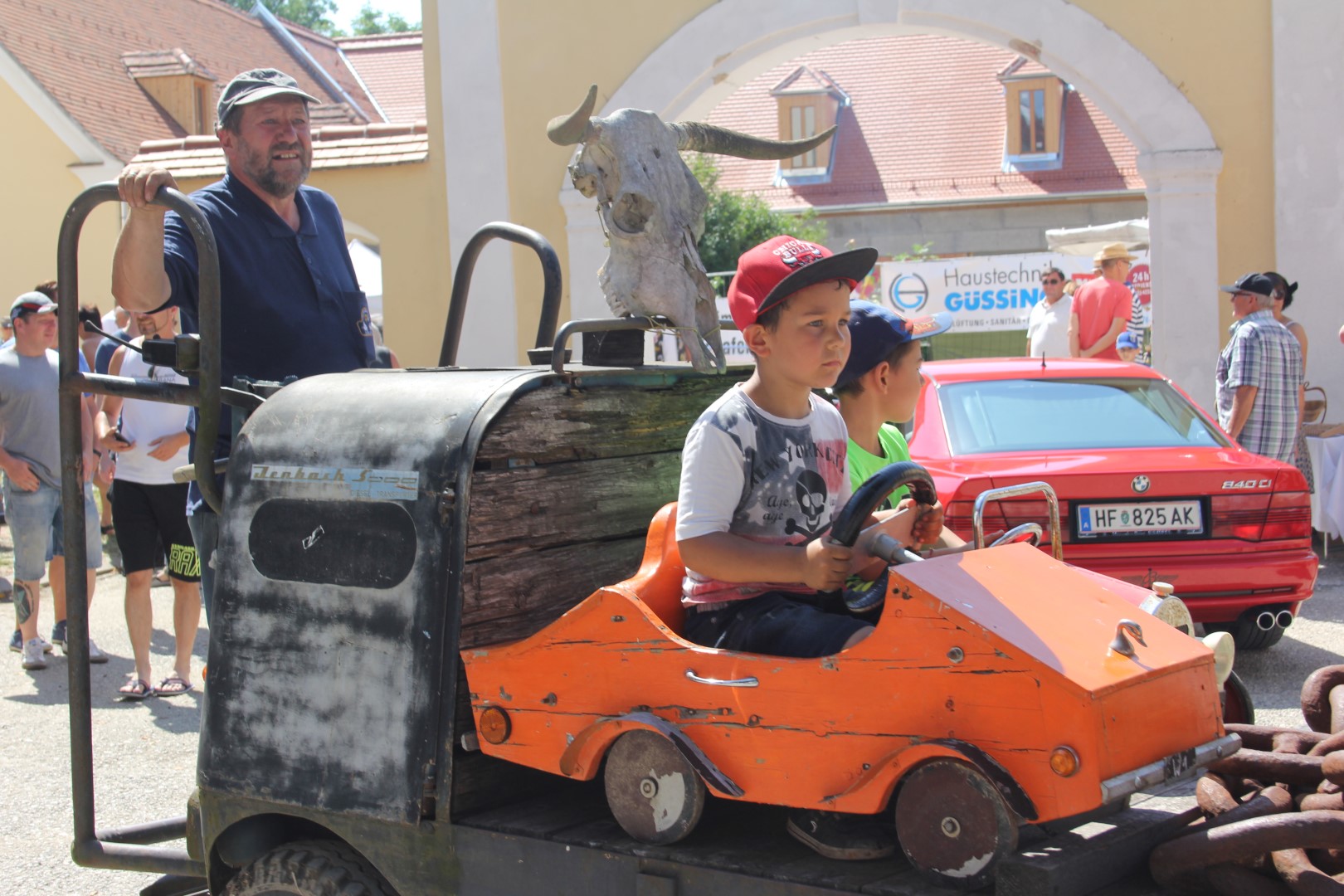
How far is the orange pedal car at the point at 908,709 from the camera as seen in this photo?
1974 millimetres

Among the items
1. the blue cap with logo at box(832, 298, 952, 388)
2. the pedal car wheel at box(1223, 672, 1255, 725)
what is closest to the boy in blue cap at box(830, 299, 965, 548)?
the blue cap with logo at box(832, 298, 952, 388)

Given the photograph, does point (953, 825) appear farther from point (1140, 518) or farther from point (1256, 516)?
point (1256, 516)

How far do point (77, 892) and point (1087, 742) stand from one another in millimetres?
3433

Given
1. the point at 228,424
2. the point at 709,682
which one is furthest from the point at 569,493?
the point at 228,424

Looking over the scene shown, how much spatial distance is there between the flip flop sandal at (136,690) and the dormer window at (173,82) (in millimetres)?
20686

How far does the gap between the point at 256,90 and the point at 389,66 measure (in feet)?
128

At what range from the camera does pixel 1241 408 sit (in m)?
8.45

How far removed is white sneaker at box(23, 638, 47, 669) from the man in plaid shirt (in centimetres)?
729

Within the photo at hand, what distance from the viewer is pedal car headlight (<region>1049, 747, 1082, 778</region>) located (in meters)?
1.92

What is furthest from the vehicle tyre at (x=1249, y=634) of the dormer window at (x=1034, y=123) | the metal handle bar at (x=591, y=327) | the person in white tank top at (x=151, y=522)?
the dormer window at (x=1034, y=123)

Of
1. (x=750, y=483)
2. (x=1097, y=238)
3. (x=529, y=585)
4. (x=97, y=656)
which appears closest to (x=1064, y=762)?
(x=750, y=483)

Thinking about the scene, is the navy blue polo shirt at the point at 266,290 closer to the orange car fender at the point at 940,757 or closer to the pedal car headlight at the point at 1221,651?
the orange car fender at the point at 940,757

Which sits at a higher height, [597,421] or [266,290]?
[266,290]

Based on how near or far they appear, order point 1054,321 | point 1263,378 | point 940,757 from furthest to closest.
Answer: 1. point 1054,321
2. point 1263,378
3. point 940,757
